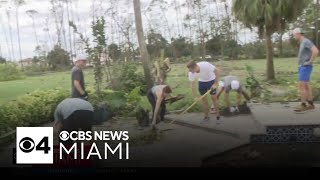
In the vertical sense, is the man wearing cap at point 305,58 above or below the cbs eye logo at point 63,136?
above

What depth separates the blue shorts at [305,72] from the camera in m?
2.99

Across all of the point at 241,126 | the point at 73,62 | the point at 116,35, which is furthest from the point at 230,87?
the point at 73,62

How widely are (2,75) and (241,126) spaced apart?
5.73 feet

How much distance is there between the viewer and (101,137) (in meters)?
2.99

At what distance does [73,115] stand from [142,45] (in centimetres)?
70

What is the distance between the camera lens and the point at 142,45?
3062 mm

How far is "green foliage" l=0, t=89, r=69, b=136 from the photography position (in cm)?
299

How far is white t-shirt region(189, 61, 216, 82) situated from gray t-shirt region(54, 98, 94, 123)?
78 centimetres

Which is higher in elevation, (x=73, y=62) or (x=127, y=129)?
(x=73, y=62)

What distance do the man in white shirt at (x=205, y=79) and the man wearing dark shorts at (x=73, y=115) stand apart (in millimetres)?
772

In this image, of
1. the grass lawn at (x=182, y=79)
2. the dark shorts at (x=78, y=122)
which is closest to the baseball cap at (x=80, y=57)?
the grass lawn at (x=182, y=79)

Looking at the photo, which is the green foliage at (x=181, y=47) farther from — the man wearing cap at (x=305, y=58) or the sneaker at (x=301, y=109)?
the sneaker at (x=301, y=109)

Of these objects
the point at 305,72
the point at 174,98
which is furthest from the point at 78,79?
the point at 305,72

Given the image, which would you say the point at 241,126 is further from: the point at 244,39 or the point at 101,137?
the point at 101,137
